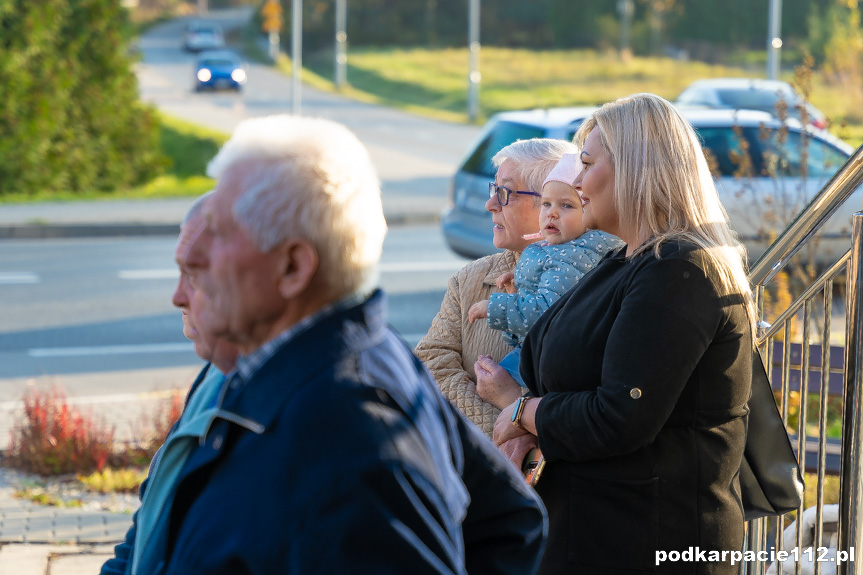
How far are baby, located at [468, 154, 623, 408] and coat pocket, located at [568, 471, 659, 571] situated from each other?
476mm

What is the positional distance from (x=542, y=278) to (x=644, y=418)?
2.25 feet

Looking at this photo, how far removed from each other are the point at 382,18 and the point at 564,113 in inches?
2633

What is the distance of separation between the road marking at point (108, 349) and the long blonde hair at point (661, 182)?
6.96 meters

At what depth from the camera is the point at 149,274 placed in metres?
12.7

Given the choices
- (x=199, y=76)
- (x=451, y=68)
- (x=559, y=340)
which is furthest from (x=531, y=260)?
(x=451, y=68)

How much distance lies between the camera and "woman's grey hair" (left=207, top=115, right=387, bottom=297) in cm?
168

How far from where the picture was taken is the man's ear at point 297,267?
66.6 inches

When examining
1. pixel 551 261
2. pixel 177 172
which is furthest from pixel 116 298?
pixel 177 172

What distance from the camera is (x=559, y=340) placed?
267 cm

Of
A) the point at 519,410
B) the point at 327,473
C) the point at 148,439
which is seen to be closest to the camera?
the point at 327,473

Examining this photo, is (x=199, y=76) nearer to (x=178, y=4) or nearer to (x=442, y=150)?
(x=442, y=150)

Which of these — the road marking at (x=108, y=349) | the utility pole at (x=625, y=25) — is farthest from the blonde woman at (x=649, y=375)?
the utility pole at (x=625, y=25)

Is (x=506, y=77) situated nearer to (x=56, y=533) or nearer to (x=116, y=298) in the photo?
(x=116, y=298)

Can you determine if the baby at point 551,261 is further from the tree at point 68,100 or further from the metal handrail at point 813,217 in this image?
the tree at point 68,100
